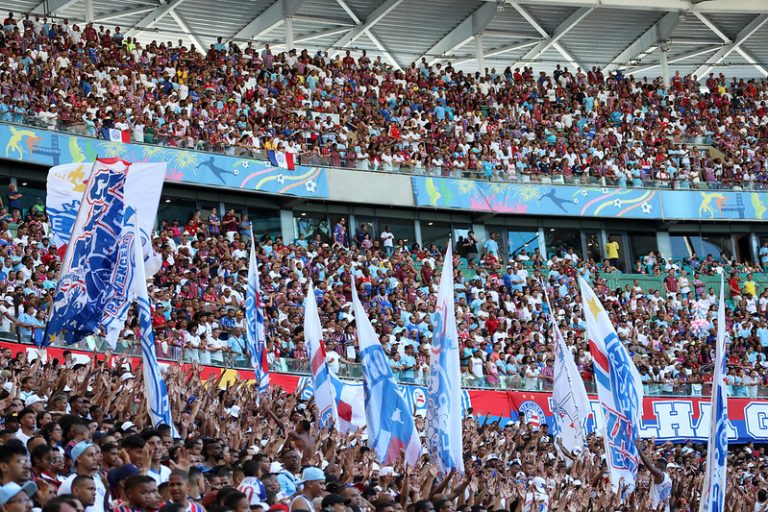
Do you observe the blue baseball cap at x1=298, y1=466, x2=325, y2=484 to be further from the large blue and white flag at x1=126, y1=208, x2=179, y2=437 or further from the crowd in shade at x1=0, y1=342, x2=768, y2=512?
the large blue and white flag at x1=126, y1=208, x2=179, y2=437

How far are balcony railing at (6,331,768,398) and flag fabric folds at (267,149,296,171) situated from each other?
735cm

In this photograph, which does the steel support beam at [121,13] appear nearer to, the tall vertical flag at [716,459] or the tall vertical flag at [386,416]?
the tall vertical flag at [386,416]

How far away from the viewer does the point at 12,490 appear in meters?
7.23

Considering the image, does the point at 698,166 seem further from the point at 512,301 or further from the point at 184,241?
the point at 184,241

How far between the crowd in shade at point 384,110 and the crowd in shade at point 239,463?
1048 centimetres

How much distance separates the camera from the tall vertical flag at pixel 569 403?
18.0 meters

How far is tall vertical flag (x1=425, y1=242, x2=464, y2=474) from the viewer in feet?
42.6

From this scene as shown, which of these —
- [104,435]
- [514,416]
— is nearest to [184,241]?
[514,416]

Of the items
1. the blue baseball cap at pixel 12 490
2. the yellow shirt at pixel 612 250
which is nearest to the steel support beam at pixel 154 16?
the yellow shirt at pixel 612 250

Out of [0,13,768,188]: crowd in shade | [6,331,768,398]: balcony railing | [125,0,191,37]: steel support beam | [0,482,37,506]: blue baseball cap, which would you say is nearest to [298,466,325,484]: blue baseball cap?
[0,482,37,506]: blue baseball cap

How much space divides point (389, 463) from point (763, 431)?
14.7m

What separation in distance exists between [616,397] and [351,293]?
922 centimetres

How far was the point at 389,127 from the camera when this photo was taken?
3081 centimetres

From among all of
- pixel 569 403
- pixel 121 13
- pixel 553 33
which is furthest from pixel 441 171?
pixel 569 403
